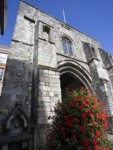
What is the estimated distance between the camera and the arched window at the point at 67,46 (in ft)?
29.1

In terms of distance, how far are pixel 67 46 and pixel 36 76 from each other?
193 inches

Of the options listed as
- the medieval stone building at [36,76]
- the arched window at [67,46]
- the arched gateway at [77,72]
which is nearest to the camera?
the medieval stone building at [36,76]

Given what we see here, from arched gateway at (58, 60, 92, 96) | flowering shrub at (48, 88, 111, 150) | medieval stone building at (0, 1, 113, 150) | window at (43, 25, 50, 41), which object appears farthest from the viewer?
arched gateway at (58, 60, 92, 96)

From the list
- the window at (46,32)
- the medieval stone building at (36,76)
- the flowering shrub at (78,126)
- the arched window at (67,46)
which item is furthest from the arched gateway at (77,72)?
the flowering shrub at (78,126)

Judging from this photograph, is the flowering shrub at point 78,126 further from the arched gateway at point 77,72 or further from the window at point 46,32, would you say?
the window at point 46,32

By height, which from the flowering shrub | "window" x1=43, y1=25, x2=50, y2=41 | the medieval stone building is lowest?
the flowering shrub

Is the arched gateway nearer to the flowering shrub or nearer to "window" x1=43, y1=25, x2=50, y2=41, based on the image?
"window" x1=43, y1=25, x2=50, y2=41

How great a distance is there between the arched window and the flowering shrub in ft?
17.6

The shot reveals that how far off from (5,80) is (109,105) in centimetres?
555

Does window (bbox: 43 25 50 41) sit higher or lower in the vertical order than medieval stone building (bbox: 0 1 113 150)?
higher

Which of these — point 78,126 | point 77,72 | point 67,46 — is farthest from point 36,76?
point 67,46

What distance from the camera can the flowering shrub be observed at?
10.5 ft

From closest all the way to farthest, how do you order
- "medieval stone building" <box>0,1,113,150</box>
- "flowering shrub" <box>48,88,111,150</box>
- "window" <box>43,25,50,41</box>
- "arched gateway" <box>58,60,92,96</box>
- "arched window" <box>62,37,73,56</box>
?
"flowering shrub" <box>48,88,111,150</box>, "medieval stone building" <box>0,1,113,150</box>, "window" <box>43,25,50,41</box>, "arched gateway" <box>58,60,92,96</box>, "arched window" <box>62,37,73,56</box>

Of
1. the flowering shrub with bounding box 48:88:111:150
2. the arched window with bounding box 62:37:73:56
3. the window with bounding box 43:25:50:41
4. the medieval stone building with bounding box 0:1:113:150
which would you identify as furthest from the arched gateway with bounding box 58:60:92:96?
the flowering shrub with bounding box 48:88:111:150
